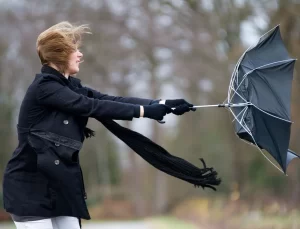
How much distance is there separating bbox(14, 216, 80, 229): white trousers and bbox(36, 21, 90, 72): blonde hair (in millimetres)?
968

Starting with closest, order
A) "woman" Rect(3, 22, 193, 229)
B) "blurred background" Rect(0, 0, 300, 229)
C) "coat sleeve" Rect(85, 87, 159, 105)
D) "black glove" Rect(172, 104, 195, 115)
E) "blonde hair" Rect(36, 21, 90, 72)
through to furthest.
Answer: "woman" Rect(3, 22, 193, 229) → "blonde hair" Rect(36, 21, 90, 72) → "black glove" Rect(172, 104, 195, 115) → "coat sleeve" Rect(85, 87, 159, 105) → "blurred background" Rect(0, 0, 300, 229)

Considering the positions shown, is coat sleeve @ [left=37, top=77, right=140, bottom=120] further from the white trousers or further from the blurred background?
the blurred background

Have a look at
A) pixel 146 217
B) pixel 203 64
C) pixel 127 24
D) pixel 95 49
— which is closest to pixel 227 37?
pixel 203 64

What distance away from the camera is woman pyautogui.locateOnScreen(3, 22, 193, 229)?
13.8ft

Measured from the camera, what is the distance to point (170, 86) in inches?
1134

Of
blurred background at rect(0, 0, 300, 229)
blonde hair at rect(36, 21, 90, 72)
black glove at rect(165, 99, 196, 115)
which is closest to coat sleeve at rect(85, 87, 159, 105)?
black glove at rect(165, 99, 196, 115)

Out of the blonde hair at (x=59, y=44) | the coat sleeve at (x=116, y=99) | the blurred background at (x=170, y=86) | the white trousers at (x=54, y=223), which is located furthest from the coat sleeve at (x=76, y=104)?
the blurred background at (x=170, y=86)

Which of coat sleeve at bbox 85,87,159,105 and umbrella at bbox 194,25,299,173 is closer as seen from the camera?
coat sleeve at bbox 85,87,159,105

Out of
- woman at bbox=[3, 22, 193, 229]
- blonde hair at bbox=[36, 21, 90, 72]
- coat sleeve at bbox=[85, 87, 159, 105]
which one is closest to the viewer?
woman at bbox=[3, 22, 193, 229]

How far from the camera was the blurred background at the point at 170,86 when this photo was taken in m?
17.7

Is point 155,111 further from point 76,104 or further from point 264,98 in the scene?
point 264,98

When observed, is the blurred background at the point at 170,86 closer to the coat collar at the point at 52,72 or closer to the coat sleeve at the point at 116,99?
the coat sleeve at the point at 116,99

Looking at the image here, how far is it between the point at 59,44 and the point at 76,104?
405mm

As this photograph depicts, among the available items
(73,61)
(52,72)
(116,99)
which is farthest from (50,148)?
(116,99)
